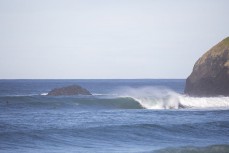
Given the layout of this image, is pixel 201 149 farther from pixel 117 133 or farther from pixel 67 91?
pixel 67 91

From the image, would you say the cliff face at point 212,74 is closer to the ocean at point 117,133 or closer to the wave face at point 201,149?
the ocean at point 117,133

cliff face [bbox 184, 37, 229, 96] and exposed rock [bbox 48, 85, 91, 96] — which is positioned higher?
cliff face [bbox 184, 37, 229, 96]

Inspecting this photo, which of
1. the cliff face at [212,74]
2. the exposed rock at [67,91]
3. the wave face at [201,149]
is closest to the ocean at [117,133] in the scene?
the wave face at [201,149]

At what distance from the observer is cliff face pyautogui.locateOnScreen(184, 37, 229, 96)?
5434 cm

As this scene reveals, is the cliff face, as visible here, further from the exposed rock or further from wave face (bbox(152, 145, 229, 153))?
wave face (bbox(152, 145, 229, 153))

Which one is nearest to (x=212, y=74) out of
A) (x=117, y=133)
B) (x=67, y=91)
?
Answer: (x=67, y=91)

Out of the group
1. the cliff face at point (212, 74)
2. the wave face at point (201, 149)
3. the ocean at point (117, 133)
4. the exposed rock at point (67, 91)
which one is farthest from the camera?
the exposed rock at point (67, 91)

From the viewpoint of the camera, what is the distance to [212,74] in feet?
184

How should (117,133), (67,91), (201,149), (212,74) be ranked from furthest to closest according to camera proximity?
(67,91)
(212,74)
(117,133)
(201,149)

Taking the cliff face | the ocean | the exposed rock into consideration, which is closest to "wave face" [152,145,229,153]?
the ocean

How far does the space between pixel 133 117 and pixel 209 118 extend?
218 inches

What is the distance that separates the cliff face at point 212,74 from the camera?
178ft

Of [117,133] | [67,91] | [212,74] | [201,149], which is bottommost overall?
[201,149]

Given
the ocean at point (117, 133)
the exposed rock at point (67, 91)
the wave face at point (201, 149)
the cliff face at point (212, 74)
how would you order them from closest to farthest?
1. the wave face at point (201, 149)
2. the ocean at point (117, 133)
3. the cliff face at point (212, 74)
4. the exposed rock at point (67, 91)
